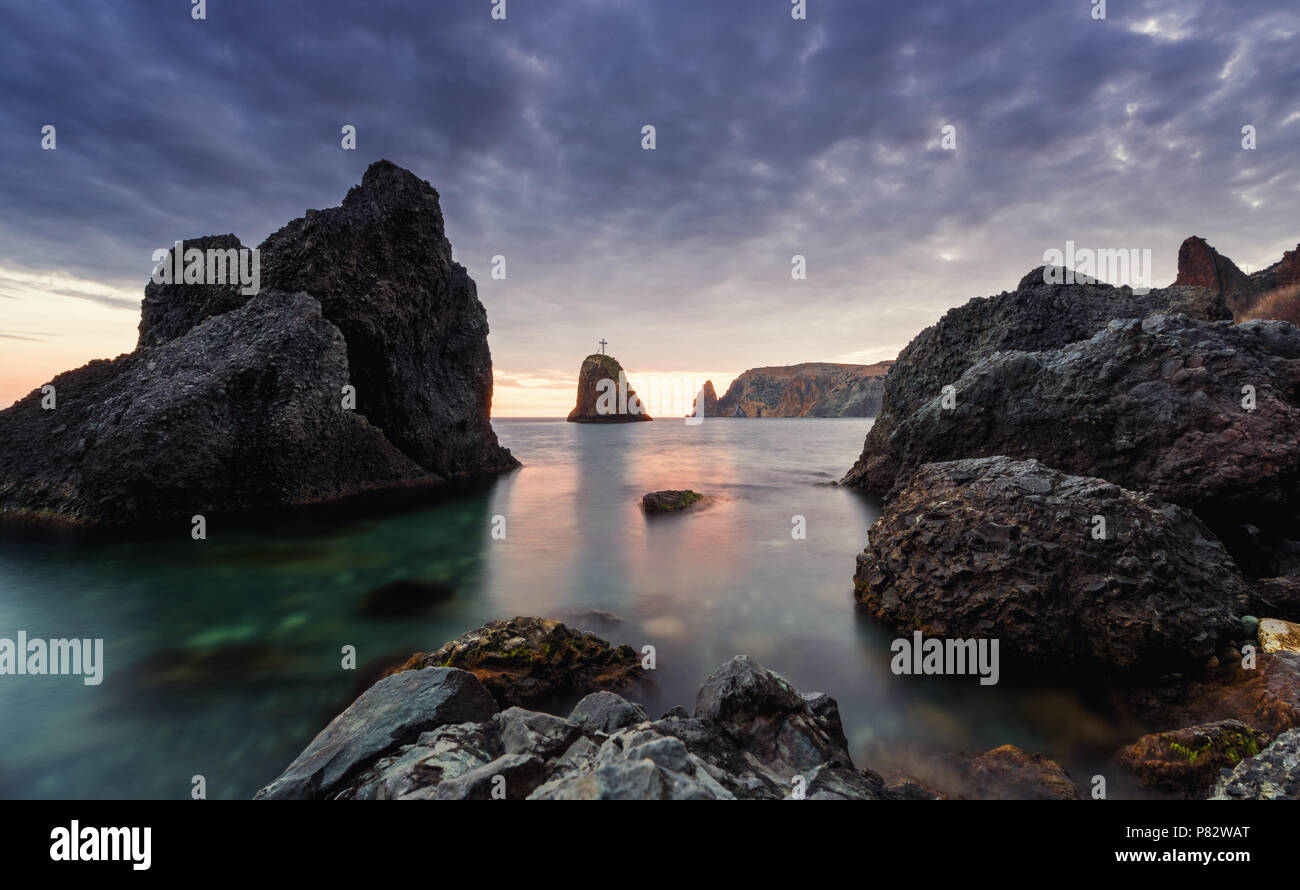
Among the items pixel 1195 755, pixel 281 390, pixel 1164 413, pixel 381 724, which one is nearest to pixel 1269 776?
pixel 1195 755

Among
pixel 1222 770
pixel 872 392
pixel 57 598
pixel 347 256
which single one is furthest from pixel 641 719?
pixel 872 392

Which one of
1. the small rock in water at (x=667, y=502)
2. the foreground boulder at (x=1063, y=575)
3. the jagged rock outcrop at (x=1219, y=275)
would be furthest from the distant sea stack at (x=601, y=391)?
the foreground boulder at (x=1063, y=575)

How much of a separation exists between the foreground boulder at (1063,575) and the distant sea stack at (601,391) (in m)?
127

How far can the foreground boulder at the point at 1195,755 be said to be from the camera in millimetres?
3932

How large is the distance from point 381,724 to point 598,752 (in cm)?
193

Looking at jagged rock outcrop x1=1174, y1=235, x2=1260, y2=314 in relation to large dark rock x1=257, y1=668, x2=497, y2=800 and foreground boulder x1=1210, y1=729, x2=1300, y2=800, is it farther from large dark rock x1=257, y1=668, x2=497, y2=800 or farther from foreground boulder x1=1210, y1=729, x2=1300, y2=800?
large dark rock x1=257, y1=668, x2=497, y2=800

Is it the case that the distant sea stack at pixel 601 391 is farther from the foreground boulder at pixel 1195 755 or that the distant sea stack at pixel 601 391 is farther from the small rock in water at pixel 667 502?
the foreground boulder at pixel 1195 755

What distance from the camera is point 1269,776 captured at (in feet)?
10.8

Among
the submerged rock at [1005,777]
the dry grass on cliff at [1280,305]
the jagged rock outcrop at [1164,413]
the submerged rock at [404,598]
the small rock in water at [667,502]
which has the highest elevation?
the dry grass on cliff at [1280,305]

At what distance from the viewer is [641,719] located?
4043 millimetres

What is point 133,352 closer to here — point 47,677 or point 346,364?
point 346,364

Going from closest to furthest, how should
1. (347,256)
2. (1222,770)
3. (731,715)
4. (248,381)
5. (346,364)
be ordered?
(1222,770), (731,715), (248,381), (346,364), (347,256)

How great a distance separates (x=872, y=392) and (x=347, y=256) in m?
187

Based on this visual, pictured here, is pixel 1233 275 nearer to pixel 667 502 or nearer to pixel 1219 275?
pixel 1219 275
